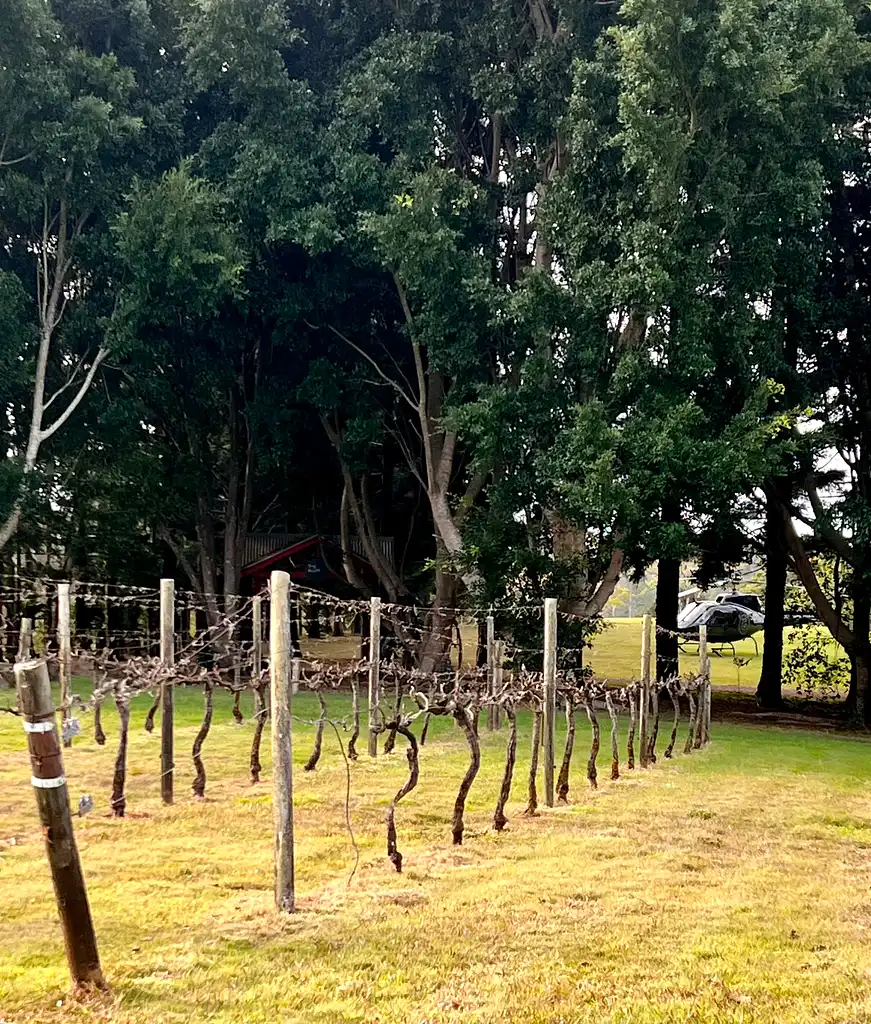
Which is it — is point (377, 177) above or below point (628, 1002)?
above

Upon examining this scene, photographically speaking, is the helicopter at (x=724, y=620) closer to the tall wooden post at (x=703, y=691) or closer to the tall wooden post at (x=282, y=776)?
the tall wooden post at (x=703, y=691)

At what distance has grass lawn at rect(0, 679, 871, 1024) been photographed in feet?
14.7

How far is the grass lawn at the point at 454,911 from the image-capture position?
4.48m

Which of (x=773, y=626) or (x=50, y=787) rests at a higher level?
(x=50, y=787)

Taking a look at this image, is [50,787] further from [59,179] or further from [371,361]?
[371,361]

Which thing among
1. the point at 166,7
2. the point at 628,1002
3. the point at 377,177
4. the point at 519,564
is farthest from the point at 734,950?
the point at 166,7

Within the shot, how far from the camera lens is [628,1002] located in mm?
4523

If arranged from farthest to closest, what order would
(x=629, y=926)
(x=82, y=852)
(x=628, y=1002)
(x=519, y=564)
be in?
(x=519, y=564), (x=82, y=852), (x=629, y=926), (x=628, y=1002)

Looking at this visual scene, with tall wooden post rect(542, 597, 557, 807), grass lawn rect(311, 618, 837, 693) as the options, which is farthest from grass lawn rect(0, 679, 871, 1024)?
grass lawn rect(311, 618, 837, 693)

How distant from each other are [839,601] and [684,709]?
169 inches

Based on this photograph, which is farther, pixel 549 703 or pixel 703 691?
pixel 703 691

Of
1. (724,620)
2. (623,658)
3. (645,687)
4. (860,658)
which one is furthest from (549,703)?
(724,620)

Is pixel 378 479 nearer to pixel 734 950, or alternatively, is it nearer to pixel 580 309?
pixel 580 309

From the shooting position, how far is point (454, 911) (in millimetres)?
5938
